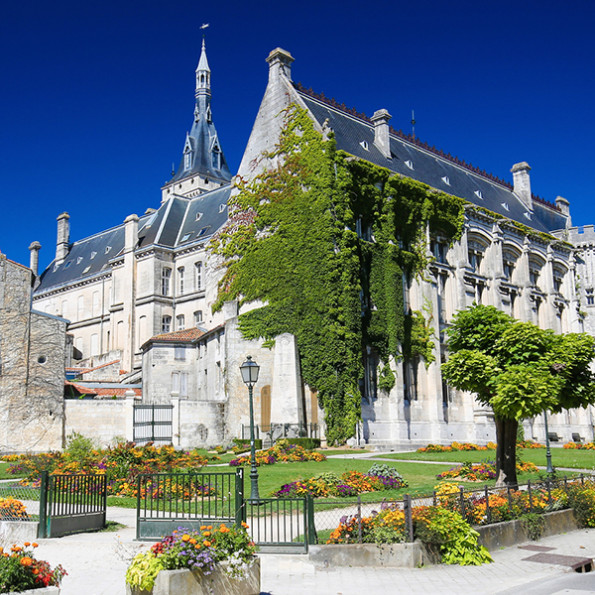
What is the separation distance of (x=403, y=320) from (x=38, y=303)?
44435mm

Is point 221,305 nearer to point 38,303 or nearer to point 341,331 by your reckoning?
point 341,331

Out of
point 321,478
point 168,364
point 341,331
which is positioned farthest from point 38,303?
point 321,478

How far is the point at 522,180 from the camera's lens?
6028 centimetres

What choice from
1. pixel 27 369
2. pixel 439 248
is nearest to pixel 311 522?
pixel 27 369

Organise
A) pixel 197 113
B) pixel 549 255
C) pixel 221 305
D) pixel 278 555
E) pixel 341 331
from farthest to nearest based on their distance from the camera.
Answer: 1. pixel 197 113
2. pixel 549 255
3. pixel 221 305
4. pixel 341 331
5. pixel 278 555

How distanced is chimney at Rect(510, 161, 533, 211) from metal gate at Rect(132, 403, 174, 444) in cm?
3935

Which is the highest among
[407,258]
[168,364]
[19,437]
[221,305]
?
[407,258]

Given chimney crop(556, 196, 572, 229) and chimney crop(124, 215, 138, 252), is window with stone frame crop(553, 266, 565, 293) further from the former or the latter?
chimney crop(124, 215, 138, 252)

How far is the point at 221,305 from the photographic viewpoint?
129 ft

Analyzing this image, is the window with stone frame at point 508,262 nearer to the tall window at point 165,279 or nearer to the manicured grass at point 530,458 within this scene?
the manicured grass at point 530,458

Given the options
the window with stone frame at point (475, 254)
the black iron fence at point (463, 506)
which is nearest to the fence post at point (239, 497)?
the black iron fence at point (463, 506)

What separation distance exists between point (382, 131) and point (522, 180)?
67.4ft

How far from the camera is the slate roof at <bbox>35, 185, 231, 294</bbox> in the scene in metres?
55.7

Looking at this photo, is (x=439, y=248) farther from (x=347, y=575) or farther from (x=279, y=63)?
(x=347, y=575)
